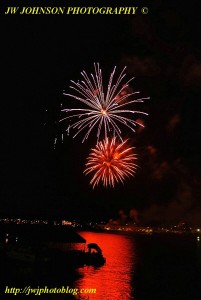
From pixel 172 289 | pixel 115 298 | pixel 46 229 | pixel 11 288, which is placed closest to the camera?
pixel 11 288

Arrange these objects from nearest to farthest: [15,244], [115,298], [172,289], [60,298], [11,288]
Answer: [60,298], [11,288], [115,298], [172,289], [15,244]

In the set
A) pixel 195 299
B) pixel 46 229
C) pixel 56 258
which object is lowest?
pixel 195 299

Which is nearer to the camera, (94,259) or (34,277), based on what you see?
(34,277)

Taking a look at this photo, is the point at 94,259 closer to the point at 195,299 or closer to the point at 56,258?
the point at 56,258

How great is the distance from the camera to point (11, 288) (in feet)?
111

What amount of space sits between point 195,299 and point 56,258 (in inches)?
622

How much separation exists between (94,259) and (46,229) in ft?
27.2

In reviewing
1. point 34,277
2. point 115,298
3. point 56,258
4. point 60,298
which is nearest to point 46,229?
point 56,258

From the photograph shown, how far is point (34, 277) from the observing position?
41469 millimetres

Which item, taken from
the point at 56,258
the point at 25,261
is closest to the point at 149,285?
the point at 56,258

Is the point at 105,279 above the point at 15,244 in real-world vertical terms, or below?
below

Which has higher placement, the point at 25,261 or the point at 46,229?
the point at 46,229

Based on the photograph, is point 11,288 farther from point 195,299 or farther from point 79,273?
point 195,299

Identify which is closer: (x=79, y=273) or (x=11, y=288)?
(x=11, y=288)
